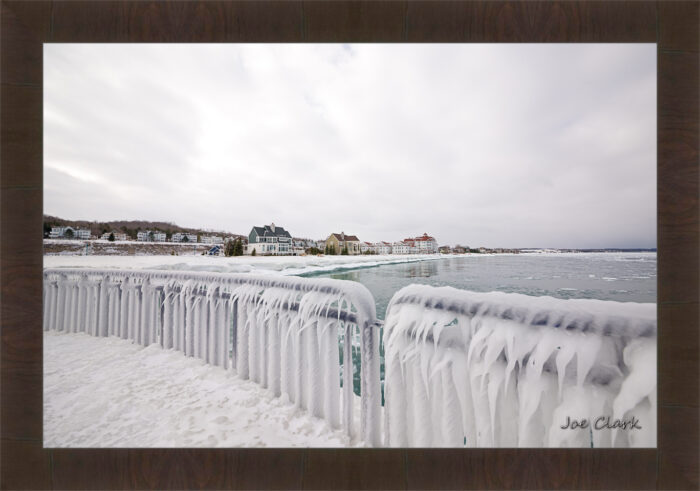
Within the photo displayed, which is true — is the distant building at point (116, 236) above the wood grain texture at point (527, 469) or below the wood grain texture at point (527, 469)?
above

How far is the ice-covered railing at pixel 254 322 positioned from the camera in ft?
3.26

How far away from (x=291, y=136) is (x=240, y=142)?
11.6 inches

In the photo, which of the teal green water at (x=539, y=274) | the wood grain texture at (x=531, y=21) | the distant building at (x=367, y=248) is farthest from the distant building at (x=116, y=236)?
the wood grain texture at (x=531, y=21)

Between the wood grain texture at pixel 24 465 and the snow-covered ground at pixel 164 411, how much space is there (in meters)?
0.07

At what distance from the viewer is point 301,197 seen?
1441 millimetres

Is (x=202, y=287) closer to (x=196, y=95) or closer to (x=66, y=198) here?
(x=66, y=198)

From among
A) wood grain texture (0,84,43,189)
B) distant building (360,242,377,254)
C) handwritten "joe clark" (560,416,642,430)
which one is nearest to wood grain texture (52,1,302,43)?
wood grain texture (0,84,43,189)

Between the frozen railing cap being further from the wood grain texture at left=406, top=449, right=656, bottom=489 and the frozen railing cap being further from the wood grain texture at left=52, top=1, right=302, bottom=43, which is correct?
the wood grain texture at left=52, top=1, right=302, bottom=43

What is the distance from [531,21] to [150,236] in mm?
2357

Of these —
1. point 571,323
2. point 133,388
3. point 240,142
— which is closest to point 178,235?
point 240,142

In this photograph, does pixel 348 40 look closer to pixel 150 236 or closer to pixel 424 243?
pixel 424 243

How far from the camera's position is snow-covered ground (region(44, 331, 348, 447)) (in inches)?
41.1

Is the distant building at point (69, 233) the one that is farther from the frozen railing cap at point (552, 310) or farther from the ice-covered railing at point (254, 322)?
the frozen railing cap at point (552, 310)

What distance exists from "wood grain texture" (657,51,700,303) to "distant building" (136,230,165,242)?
8.60ft
